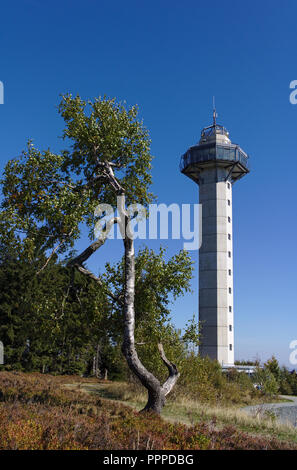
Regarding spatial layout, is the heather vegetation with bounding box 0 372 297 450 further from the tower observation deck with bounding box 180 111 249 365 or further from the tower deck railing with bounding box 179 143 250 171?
the tower deck railing with bounding box 179 143 250 171

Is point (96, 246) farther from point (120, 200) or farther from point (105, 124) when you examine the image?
point (105, 124)

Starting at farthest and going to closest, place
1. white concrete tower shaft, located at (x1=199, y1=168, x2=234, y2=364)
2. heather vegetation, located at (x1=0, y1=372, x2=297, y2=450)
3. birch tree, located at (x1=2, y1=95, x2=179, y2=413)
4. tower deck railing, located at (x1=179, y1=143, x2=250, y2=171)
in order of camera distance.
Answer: tower deck railing, located at (x1=179, y1=143, x2=250, y2=171) → white concrete tower shaft, located at (x1=199, y1=168, x2=234, y2=364) → birch tree, located at (x1=2, y1=95, x2=179, y2=413) → heather vegetation, located at (x1=0, y1=372, x2=297, y2=450)

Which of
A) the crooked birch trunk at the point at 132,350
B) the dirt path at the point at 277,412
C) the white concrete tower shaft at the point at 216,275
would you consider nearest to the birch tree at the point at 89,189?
the crooked birch trunk at the point at 132,350

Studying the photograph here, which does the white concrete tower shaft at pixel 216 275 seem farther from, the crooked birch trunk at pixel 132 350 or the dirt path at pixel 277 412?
the crooked birch trunk at pixel 132 350

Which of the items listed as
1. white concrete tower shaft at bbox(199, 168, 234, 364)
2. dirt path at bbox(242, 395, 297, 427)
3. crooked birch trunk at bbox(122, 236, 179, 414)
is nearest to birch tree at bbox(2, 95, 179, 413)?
crooked birch trunk at bbox(122, 236, 179, 414)

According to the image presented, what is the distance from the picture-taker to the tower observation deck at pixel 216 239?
55.6 metres

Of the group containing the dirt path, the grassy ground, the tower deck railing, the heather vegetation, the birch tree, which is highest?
the tower deck railing

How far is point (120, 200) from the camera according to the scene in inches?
627

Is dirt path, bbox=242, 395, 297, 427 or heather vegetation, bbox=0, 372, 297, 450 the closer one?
heather vegetation, bbox=0, 372, 297, 450

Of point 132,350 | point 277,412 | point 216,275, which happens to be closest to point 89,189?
point 132,350

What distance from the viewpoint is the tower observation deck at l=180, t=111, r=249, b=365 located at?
5559 centimetres

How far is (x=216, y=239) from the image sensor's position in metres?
57.5
